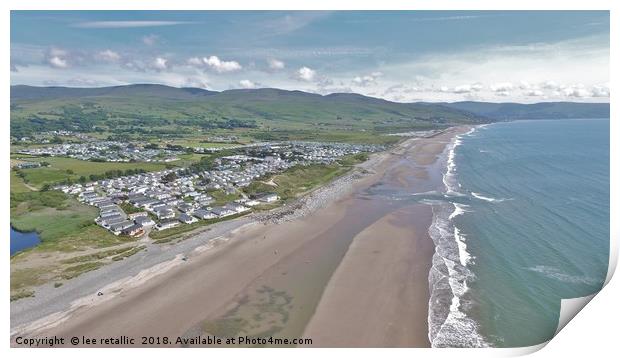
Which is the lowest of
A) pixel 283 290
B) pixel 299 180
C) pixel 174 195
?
pixel 283 290

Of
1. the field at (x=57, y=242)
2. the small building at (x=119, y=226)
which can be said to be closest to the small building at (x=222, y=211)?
the small building at (x=119, y=226)

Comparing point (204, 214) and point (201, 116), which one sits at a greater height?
point (201, 116)

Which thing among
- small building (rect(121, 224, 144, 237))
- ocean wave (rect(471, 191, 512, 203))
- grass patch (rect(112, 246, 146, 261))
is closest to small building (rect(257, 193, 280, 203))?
small building (rect(121, 224, 144, 237))

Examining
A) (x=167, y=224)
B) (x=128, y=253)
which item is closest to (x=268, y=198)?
(x=167, y=224)

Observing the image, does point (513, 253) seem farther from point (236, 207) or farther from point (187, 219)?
point (187, 219)

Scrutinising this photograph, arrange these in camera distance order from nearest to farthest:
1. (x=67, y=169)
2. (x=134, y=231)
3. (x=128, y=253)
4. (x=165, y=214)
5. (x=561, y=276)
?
(x=561, y=276)
(x=128, y=253)
(x=134, y=231)
(x=165, y=214)
(x=67, y=169)

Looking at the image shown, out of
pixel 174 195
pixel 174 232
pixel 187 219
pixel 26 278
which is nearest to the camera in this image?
pixel 26 278

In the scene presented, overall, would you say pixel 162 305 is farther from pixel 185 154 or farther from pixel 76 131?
pixel 76 131

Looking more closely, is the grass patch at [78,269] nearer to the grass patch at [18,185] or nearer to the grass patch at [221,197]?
the grass patch at [221,197]
